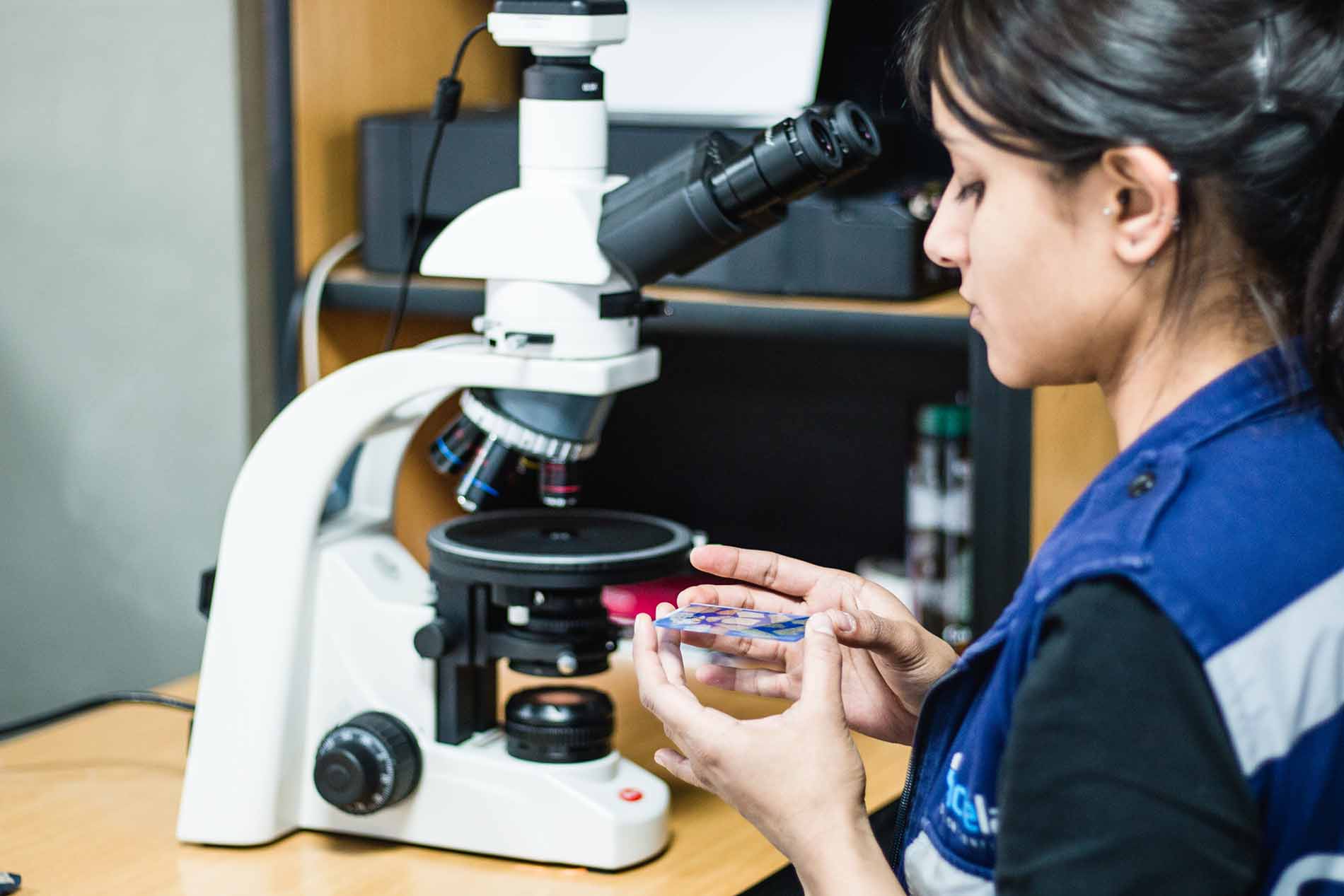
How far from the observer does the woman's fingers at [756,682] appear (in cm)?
101

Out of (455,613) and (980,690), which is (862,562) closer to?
(455,613)

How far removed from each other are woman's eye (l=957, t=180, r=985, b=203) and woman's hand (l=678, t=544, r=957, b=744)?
28 cm

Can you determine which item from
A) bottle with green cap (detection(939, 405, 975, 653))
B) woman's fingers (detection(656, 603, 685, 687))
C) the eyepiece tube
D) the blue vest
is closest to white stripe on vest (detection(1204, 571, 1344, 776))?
the blue vest

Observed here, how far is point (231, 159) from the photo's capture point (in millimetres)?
1507

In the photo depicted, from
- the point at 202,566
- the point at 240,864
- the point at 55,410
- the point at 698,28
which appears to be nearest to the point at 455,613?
the point at 240,864

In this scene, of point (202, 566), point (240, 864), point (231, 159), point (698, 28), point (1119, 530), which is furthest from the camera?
point (698, 28)

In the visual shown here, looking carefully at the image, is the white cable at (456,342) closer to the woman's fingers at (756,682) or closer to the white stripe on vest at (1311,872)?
the woman's fingers at (756,682)

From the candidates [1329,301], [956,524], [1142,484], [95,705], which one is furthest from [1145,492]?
[95,705]

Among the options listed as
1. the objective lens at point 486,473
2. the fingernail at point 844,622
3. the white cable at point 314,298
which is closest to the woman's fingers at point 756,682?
the fingernail at point 844,622

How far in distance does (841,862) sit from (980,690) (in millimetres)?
108

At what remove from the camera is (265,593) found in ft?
3.70

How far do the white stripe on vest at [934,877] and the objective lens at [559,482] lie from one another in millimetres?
436

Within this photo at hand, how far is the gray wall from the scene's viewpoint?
4.97ft

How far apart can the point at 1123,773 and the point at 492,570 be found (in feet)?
1.87
